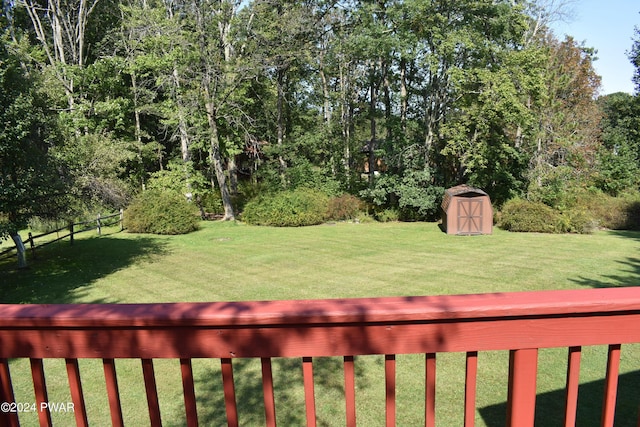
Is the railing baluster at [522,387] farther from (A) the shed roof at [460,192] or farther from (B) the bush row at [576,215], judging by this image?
(B) the bush row at [576,215]

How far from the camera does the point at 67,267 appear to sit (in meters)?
11.1

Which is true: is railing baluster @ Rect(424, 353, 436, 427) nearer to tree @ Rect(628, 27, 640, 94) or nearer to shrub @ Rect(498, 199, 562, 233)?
shrub @ Rect(498, 199, 562, 233)

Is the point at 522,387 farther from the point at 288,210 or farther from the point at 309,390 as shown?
the point at 288,210

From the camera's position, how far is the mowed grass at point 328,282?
4.24 metres

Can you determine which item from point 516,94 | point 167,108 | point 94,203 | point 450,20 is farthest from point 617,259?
point 167,108

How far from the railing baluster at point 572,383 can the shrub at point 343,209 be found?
19757 mm

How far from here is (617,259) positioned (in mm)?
11219

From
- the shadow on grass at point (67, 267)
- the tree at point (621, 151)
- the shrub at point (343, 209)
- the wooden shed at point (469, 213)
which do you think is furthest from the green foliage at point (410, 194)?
the shadow on grass at point (67, 267)

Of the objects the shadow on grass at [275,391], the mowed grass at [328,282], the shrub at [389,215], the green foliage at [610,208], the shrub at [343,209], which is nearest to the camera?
the shadow on grass at [275,391]

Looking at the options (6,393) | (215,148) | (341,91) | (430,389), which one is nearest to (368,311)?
(430,389)

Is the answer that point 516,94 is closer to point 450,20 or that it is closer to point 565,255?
point 450,20

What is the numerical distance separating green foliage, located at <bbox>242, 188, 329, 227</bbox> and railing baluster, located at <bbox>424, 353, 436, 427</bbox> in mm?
18490

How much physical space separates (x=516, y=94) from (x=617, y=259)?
8.94 m

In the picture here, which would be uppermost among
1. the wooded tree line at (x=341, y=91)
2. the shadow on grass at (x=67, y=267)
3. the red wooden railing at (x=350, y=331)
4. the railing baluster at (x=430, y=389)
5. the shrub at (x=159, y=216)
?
the wooded tree line at (x=341, y=91)
